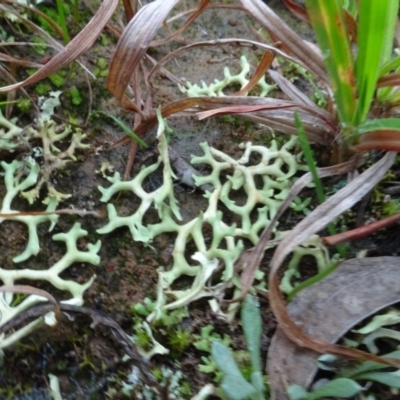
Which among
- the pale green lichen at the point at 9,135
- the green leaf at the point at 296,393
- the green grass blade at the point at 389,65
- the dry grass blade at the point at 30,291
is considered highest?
the green grass blade at the point at 389,65

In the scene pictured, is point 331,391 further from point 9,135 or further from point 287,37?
point 9,135

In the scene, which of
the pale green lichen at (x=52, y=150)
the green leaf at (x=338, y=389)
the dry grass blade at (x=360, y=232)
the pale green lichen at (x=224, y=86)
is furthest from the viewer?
the pale green lichen at (x=224, y=86)

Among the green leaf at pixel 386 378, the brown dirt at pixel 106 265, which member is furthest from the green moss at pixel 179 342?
the green leaf at pixel 386 378

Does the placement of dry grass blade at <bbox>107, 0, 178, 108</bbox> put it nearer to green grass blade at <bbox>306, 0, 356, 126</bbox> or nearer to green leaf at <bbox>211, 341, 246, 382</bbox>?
green grass blade at <bbox>306, 0, 356, 126</bbox>

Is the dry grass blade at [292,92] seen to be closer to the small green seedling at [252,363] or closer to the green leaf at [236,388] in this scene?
the small green seedling at [252,363]

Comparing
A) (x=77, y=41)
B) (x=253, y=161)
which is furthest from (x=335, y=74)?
(x=77, y=41)

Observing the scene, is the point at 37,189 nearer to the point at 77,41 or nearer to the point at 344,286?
the point at 77,41

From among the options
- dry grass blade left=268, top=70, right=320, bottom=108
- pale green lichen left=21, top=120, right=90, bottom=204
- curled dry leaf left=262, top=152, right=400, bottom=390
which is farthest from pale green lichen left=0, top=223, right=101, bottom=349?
dry grass blade left=268, top=70, right=320, bottom=108
